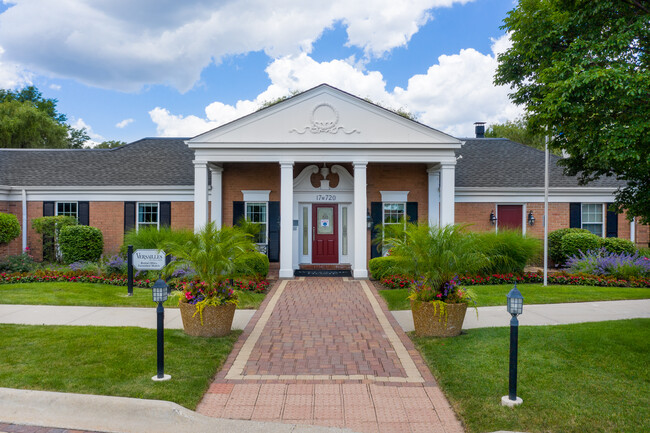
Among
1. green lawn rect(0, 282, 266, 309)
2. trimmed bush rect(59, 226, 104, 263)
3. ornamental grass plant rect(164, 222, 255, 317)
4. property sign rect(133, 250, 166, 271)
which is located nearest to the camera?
ornamental grass plant rect(164, 222, 255, 317)

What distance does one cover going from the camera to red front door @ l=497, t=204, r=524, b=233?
55.4 ft

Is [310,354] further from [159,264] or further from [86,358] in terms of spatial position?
[159,264]

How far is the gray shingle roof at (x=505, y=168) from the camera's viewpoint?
17047 mm

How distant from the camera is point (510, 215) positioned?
664 inches

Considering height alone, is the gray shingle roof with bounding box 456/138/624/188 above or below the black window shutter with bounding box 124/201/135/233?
above

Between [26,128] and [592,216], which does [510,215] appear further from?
[26,128]

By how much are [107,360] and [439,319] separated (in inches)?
196

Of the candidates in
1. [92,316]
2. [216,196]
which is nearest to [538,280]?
[216,196]

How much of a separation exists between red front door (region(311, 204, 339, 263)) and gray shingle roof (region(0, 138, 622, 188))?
4829 millimetres

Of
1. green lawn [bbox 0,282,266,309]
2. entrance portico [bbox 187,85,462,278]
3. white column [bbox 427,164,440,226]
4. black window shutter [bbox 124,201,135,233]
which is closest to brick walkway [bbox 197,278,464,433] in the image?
green lawn [bbox 0,282,266,309]

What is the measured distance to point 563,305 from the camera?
10.2 meters

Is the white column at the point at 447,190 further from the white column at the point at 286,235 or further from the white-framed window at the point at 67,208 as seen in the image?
the white-framed window at the point at 67,208

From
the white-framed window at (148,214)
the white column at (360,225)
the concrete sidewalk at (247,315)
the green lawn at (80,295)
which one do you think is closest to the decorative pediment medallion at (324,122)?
the white column at (360,225)

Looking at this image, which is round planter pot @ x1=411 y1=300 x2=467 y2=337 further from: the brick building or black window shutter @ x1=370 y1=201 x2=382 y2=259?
black window shutter @ x1=370 y1=201 x2=382 y2=259
